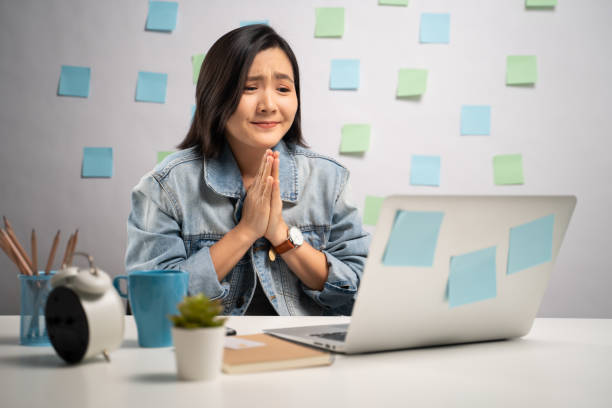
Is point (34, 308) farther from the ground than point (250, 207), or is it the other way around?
point (250, 207)

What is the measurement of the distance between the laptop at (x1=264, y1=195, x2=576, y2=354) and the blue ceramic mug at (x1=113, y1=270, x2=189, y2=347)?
15 centimetres

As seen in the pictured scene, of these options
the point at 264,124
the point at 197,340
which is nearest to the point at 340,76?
the point at 264,124

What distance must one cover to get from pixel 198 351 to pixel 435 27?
1815 millimetres

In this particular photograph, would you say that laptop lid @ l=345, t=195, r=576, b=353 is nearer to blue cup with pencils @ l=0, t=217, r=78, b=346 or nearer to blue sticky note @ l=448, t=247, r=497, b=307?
blue sticky note @ l=448, t=247, r=497, b=307

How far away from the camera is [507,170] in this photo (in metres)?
2.11

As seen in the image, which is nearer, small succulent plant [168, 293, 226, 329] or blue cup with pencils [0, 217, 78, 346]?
small succulent plant [168, 293, 226, 329]

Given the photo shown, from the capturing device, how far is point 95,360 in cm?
64

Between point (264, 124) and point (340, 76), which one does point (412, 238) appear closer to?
point (264, 124)

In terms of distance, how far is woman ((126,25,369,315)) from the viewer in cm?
126

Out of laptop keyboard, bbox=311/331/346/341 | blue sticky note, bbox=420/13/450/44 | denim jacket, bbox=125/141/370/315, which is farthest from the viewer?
blue sticky note, bbox=420/13/450/44

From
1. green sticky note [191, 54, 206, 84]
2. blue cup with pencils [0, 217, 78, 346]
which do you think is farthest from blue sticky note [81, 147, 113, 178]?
blue cup with pencils [0, 217, 78, 346]

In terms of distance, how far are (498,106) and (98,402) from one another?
1.92 m

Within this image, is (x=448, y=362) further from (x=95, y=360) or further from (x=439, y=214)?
(x=95, y=360)

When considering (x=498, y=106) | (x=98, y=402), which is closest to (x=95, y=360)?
(x=98, y=402)
